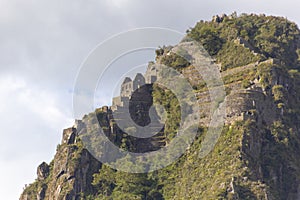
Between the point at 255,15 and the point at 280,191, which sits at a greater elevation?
the point at 255,15

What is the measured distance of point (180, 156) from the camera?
119812mm

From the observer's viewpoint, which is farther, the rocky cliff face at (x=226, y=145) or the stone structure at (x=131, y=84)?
the stone structure at (x=131, y=84)

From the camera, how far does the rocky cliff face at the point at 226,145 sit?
365ft

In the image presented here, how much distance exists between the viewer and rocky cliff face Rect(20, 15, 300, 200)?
111188mm

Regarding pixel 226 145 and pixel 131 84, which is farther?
pixel 131 84

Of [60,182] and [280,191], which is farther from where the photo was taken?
[60,182]

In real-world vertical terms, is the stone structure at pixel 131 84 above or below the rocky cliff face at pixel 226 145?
above

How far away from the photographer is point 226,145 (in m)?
113

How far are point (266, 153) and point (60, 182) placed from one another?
24.2 metres

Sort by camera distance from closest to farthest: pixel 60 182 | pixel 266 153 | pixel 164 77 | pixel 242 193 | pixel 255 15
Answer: pixel 242 193, pixel 266 153, pixel 60 182, pixel 164 77, pixel 255 15

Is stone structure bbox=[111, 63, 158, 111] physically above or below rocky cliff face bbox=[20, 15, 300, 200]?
above

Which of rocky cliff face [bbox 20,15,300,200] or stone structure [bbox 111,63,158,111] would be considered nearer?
rocky cliff face [bbox 20,15,300,200]

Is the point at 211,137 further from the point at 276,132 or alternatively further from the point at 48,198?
the point at 48,198

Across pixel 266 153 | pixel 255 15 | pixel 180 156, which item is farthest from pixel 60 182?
pixel 255 15
